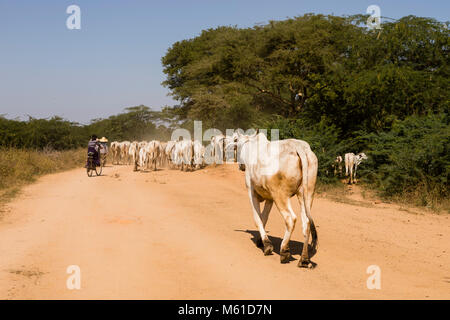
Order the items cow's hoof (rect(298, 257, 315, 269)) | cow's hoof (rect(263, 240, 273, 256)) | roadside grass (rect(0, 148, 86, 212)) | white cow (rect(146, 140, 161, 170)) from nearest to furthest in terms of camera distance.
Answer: cow's hoof (rect(298, 257, 315, 269)) < cow's hoof (rect(263, 240, 273, 256)) < roadside grass (rect(0, 148, 86, 212)) < white cow (rect(146, 140, 161, 170))

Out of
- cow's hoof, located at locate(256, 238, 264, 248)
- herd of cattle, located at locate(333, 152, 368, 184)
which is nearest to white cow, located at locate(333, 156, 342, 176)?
herd of cattle, located at locate(333, 152, 368, 184)

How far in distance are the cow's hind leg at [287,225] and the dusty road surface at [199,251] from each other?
139 millimetres

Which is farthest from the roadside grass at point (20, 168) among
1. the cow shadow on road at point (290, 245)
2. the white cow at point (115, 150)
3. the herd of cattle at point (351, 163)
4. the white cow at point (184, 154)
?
the herd of cattle at point (351, 163)

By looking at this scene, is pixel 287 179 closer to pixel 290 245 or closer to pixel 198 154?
pixel 290 245

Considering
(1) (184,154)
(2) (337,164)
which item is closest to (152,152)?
(1) (184,154)

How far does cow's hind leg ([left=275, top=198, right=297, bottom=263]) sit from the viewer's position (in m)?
5.95

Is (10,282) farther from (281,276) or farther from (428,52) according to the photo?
(428,52)

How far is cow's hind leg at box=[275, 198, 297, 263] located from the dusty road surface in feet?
0.46

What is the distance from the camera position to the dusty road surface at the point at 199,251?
4836mm

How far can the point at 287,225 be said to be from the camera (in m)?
6.04

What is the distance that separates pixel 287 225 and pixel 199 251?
1.39 m

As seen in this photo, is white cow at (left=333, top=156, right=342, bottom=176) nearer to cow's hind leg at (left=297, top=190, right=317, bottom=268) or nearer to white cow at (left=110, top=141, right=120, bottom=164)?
cow's hind leg at (left=297, top=190, right=317, bottom=268)

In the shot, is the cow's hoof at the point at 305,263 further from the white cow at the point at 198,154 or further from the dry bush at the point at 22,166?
the white cow at the point at 198,154
